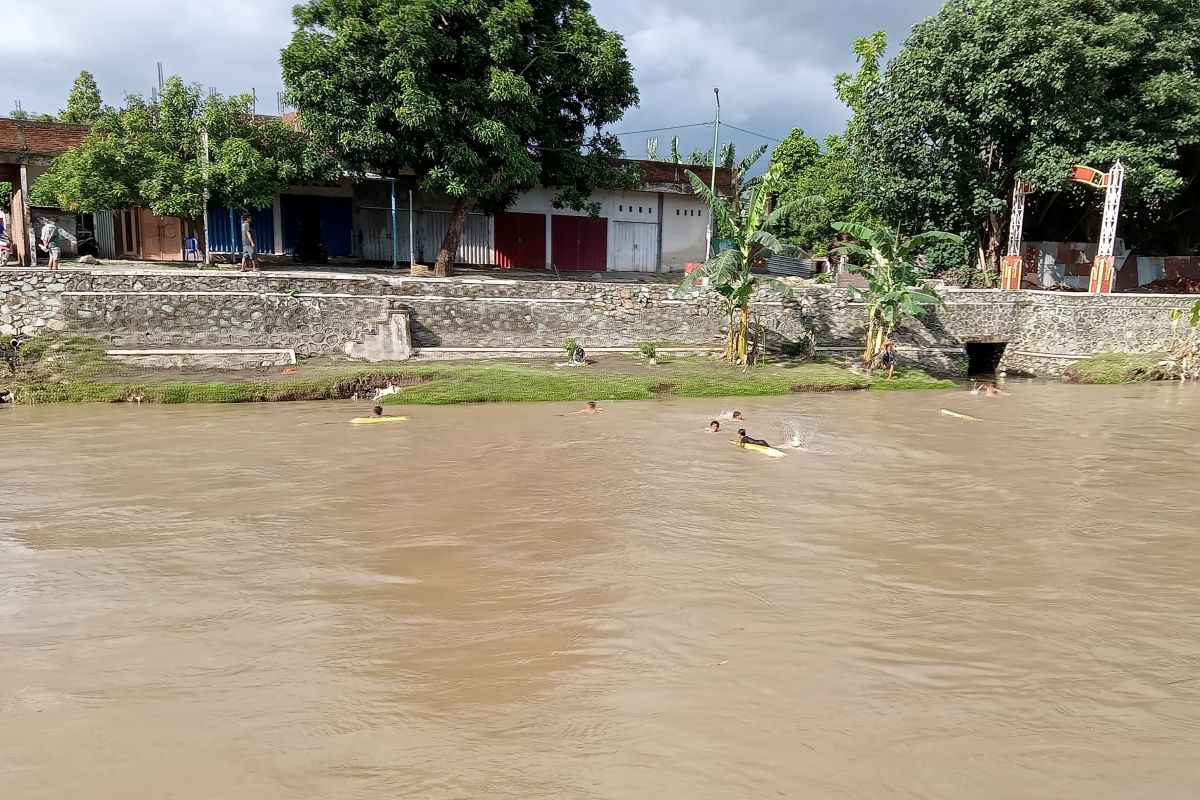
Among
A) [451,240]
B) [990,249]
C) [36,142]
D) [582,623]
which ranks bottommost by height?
[582,623]

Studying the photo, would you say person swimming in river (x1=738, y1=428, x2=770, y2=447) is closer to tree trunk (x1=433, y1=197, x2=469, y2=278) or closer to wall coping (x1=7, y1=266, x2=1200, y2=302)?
wall coping (x1=7, y1=266, x2=1200, y2=302)

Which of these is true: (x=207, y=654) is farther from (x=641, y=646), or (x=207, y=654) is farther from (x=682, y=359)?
(x=682, y=359)

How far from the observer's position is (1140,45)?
22.0m

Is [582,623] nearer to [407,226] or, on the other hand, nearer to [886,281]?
[886,281]

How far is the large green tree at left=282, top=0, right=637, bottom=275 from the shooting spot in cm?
1747

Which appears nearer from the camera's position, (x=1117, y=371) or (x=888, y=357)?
(x=888, y=357)

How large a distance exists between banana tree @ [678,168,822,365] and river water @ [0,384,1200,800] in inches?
268

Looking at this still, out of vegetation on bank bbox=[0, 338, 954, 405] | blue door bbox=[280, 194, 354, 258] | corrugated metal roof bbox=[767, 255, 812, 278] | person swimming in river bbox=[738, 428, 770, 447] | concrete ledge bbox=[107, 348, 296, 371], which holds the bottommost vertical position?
person swimming in river bbox=[738, 428, 770, 447]

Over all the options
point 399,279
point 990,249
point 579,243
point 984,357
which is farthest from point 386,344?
point 990,249

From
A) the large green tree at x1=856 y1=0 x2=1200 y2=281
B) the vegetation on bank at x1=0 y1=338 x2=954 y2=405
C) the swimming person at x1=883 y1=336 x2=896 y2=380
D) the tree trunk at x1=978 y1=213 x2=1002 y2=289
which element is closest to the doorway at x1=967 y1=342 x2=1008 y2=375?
the tree trunk at x1=978 y1=213 x2=1002 y2=289

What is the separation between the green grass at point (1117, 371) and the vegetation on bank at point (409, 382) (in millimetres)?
6616

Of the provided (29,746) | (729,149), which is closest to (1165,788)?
(29,746)

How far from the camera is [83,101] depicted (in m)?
29.1

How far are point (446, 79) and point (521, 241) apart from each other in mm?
7251
